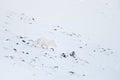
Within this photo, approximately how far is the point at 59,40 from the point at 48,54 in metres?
1.64

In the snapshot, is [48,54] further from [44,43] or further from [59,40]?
[59,40]

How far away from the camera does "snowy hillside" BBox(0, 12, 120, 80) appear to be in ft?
24.4

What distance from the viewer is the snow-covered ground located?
25.4 feet

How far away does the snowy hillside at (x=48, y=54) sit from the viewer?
7441mm

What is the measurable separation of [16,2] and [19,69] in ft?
21.6

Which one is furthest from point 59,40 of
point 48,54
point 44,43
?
point 48,54

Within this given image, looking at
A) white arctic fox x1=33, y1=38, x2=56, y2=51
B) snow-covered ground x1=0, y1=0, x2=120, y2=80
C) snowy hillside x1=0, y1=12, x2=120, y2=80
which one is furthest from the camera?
white arctic fox x1=33, y1=38, x2=56, y2=51

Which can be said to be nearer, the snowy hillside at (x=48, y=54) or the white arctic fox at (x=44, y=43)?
the snowy hillside at (x=48, y=54)

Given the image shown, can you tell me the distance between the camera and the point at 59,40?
10.3m

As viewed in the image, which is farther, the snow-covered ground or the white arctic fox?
the white arctic fox

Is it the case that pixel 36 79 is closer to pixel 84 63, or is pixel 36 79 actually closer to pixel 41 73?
pixel 41 73

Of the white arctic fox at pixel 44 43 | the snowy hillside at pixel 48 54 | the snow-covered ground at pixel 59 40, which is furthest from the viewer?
the white arctic fox at pixel 44 43

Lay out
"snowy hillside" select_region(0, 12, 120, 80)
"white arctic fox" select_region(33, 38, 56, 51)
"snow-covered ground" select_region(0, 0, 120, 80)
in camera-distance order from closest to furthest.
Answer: "snowy hillside" select_region(0, 12, 120, 80)
"snow-covered ground" select_region(0, 0, 120, 80)
"white arctic fox" select_region(33, 38, 56, 51)

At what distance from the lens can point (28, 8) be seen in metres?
13.2
